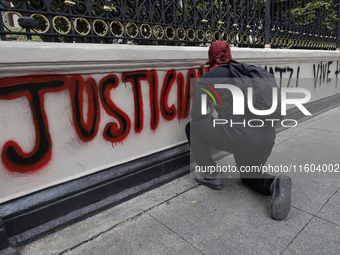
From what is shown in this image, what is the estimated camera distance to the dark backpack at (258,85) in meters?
2.23

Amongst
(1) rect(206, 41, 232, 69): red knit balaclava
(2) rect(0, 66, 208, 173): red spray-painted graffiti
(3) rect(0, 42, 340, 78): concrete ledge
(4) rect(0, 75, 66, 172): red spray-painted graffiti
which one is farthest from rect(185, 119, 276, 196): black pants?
(4) rect(0, 75, 66, 172): red spray-painted graffiti

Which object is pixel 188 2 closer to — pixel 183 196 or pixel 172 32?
pixel 172 32

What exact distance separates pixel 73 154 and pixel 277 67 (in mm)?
4176

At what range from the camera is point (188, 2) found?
3395mm

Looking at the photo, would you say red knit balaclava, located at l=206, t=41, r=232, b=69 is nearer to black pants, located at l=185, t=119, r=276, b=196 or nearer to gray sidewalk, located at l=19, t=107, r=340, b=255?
black pants, located at l=185, t=119, r=276, b=196

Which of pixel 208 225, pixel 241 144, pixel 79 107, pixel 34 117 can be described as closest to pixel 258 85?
pixel 241 144

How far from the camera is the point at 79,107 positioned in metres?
2.40

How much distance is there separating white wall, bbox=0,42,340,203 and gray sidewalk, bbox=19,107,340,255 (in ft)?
1.72

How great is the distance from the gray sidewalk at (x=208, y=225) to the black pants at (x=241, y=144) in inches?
9.3

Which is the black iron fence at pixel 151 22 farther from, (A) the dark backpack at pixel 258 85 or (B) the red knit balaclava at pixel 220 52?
(A) the dark backpack at pixel 258 85

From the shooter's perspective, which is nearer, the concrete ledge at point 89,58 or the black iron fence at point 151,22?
the concrete ledge at point 89,58

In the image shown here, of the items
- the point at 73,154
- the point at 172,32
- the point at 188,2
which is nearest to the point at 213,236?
the point at 73,154

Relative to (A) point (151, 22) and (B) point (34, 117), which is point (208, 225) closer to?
(B) point (34, 117)

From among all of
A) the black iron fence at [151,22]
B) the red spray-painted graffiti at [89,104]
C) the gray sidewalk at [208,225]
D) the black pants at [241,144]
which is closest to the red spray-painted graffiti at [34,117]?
the red spray-painted graffiti at [89,104]
